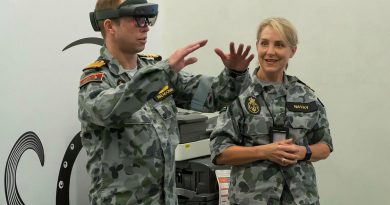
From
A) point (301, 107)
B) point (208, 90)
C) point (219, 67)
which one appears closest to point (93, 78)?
point (208, 90)

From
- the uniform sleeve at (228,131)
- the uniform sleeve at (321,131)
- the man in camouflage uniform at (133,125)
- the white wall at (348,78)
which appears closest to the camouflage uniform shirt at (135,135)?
the man in camouflage uniform at (133,125)

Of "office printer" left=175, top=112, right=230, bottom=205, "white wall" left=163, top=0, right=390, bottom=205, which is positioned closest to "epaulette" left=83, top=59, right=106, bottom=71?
"office printer" left=175, top=112, right=230, bottom=205

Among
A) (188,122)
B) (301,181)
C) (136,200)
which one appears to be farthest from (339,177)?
(136,200)

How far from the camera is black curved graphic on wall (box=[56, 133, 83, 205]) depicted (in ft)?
7.80

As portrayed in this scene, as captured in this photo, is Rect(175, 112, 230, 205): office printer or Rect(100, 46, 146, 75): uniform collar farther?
Rect(175, 112, 230, 205): office printer

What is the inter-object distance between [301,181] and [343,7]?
1487 mm

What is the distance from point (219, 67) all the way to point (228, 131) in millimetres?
1612

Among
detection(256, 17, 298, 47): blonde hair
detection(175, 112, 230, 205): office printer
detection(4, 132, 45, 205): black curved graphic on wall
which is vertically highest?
detection(256, 17, 298, 47): blonde hair

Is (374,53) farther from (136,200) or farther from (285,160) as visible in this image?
(136,200)

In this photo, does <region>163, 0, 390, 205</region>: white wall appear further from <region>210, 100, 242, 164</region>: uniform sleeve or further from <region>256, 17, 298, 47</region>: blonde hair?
<region>210, 100, 242, 164</region>: uniform sleeve

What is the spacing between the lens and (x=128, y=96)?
4.29ft

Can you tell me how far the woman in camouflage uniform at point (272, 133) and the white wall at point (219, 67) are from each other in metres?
0.87

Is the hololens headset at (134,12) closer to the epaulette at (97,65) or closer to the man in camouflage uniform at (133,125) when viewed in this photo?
the man in camouflage uniform at (133,125)

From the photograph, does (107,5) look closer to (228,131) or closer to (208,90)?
(208,90)
